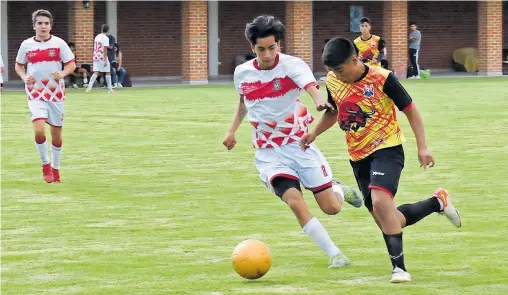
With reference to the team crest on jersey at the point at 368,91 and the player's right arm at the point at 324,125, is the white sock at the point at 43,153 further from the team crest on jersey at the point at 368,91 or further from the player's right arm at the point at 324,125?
the team crest on jersey at the point at 368,91

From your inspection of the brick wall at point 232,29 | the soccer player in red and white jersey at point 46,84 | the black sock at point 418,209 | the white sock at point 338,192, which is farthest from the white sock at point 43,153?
the brick wall at point 232,29

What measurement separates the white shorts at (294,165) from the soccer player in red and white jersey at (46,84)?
6.65m

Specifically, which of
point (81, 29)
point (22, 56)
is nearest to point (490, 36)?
point (81, 29)

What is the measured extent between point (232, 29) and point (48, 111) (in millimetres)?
30681

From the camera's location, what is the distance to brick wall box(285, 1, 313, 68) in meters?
Result: 43.8

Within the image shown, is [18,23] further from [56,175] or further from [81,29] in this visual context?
[56,175]

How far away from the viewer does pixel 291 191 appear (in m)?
9.48

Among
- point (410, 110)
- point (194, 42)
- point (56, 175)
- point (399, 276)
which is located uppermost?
point (410, 110)

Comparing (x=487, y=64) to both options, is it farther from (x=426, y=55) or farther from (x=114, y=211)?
(x=114, y=211)

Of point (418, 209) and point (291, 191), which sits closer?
point (291, 191)

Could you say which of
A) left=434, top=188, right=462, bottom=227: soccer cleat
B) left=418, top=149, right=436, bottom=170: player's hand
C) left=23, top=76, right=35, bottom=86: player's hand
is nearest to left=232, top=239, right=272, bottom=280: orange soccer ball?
left=418, top=149, right=436, bottom=170: player's hand

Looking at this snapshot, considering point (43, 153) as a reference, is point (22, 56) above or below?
above

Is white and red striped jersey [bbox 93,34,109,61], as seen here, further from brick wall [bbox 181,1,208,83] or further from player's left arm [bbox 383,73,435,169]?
player's left arm [bbox 383,73,435,169]

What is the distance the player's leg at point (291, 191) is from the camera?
370 inches
